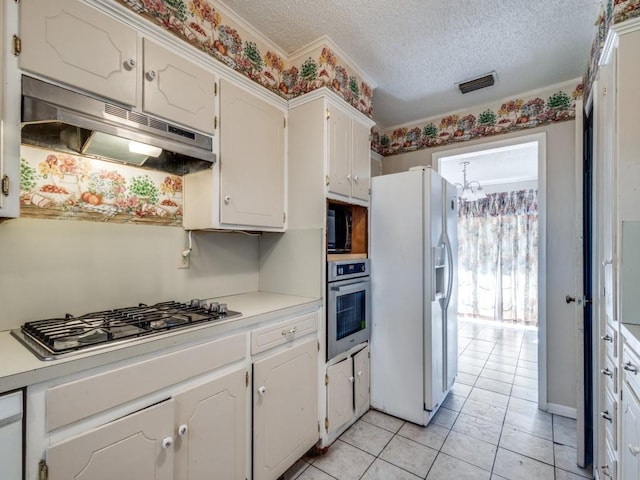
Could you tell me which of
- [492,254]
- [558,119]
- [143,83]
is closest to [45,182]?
[143,83]

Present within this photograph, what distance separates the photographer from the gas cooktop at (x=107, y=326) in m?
0.95

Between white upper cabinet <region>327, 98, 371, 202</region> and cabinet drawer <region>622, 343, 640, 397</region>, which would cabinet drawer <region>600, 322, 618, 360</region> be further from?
white upper cabinet <region>327, 98, 371, 202</region>

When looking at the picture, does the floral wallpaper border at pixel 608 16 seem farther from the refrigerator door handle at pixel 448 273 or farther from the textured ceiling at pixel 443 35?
the refrigerator door handle at pixel 448 273

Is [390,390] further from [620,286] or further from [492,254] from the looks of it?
[492,254]

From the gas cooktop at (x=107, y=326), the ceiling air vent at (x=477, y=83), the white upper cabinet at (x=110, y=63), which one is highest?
the ceiling air vent at (x=477, y=83)

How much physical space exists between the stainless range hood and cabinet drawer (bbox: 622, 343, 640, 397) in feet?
6.14

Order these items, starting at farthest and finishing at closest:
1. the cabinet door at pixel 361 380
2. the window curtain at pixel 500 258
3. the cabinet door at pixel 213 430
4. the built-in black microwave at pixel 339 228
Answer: the window curtain at pixel 500 258 < the cabinet door at pixel 361 380 < the built-in black microwave at pixel 339 228 < the cabinet door at pixel 213 430

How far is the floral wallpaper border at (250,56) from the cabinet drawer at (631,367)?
6.39 feet

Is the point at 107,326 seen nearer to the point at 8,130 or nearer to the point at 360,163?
the point at 8,130

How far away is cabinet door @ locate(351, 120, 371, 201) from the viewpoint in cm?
221

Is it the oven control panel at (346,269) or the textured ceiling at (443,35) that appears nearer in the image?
the textured ceiling at (443,35)

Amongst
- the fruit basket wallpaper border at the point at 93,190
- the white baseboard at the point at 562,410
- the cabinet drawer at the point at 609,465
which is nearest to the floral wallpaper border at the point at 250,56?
the fruit basket wallpaper border at the point at 93,190

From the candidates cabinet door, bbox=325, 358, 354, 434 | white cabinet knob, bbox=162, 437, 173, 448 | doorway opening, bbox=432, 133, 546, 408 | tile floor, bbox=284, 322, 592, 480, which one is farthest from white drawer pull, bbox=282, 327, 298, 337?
doorway opening, bbox=432, 133, 546, 408

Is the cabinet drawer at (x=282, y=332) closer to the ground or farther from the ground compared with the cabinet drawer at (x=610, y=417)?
farther from the ground
